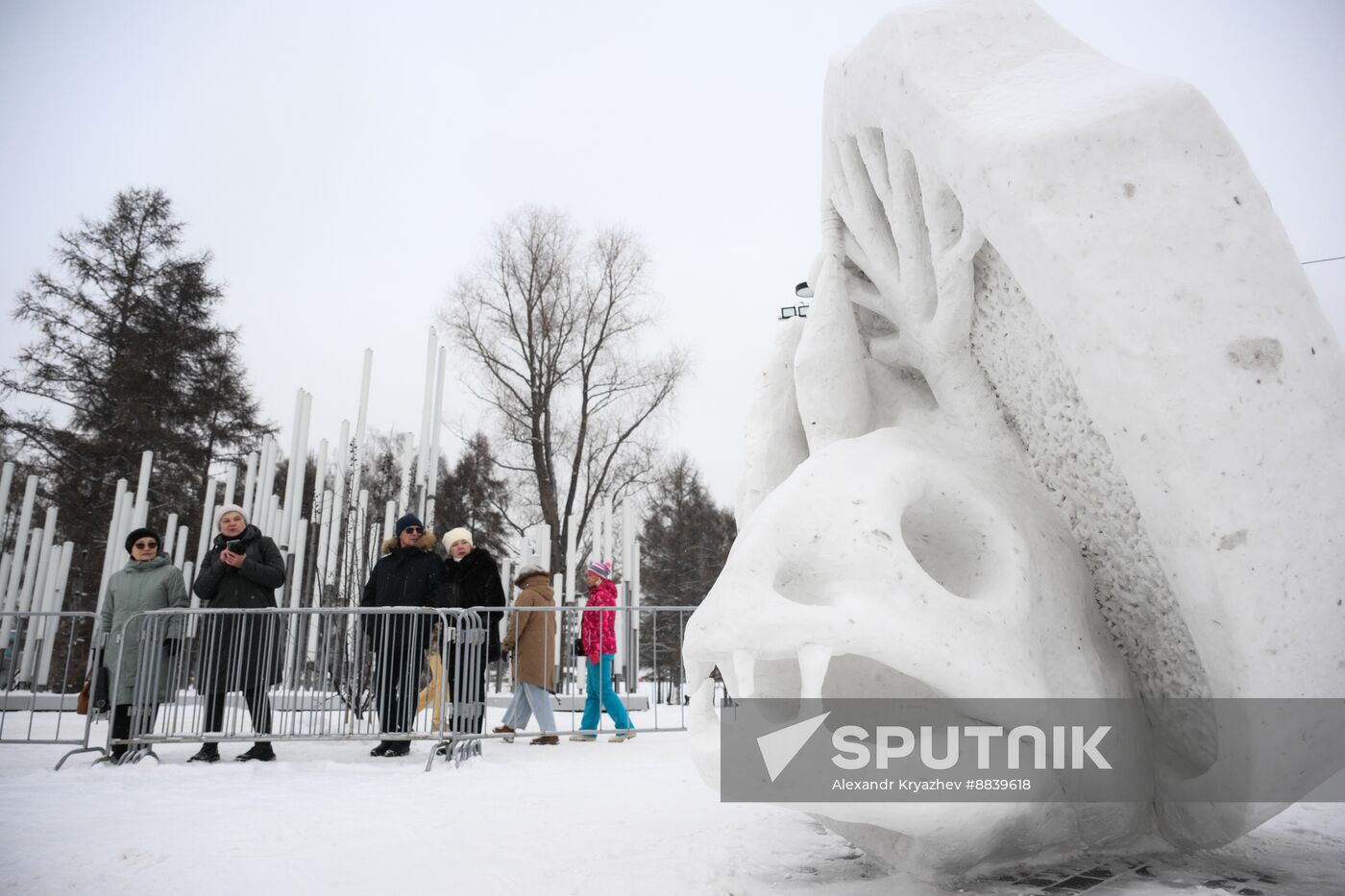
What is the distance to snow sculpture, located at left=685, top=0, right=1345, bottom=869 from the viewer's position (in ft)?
8.11

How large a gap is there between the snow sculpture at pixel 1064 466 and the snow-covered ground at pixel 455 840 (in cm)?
26

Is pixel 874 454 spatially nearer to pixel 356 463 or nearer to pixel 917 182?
pixel 917 182

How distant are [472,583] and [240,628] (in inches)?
69.5

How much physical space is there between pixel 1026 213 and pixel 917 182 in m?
0.78

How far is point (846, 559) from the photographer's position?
2604 mm

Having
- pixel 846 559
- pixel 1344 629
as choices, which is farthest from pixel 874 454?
pixel 1344 629

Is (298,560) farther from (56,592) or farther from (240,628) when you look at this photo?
(240,628)

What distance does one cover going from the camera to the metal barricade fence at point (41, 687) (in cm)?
784

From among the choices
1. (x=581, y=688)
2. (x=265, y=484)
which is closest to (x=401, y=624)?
(x=265, y=484)

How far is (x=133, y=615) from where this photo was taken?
6.08 m

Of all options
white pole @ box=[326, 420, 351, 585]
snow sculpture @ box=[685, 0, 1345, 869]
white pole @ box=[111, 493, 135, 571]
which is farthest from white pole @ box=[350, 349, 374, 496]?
snow sculpture @ box=[685, 0, 1345, 869]

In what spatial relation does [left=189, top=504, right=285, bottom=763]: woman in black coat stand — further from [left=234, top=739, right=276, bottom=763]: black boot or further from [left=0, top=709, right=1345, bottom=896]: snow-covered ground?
[left=0, top=709, right=1345, bottom=896]: snow-covered ground

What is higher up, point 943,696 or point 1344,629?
point 1344,629

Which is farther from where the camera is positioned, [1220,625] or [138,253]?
[138,253]
